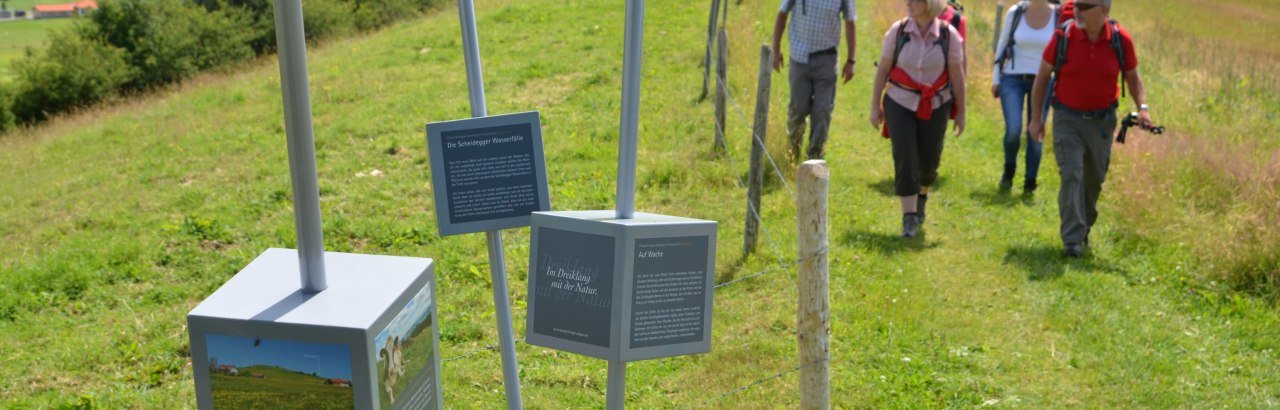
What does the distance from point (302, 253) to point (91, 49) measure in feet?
96.2

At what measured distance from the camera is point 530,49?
1648 cm

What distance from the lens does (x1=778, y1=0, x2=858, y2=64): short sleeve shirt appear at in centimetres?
895

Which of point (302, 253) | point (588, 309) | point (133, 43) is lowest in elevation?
point (133, 43)

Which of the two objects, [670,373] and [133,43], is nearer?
[670,373]

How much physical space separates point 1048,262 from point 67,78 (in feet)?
88.1

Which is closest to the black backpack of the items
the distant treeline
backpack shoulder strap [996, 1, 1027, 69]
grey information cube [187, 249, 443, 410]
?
backpack shoulder strap [996, 1, 1027, 69]

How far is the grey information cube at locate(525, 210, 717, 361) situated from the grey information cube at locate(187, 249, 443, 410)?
0.48m

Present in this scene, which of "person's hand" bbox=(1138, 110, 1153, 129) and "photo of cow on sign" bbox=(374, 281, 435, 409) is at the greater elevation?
"photo of cow on sign" bbox=(374, 281, 435, 409)

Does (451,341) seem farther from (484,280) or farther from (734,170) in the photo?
(734,170)

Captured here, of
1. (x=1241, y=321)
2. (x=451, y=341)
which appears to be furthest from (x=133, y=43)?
(x=1241, y=321)

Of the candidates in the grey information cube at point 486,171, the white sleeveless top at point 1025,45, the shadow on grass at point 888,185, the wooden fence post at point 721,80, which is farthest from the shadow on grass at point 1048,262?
the grey information cube at point 486,171

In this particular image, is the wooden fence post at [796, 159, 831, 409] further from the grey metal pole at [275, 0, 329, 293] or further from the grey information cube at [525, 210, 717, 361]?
the grey metal pole at [275, 0, 329, 293]

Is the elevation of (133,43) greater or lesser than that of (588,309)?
lesser

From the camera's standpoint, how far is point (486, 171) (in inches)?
154
